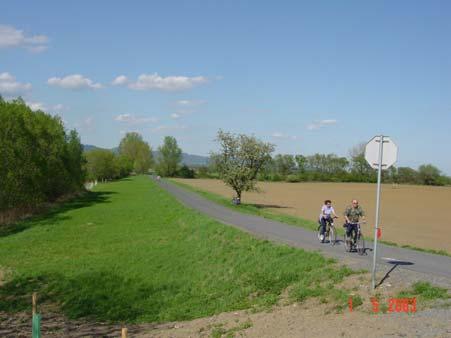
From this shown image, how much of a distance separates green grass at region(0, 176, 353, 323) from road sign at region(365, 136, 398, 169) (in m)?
3.34

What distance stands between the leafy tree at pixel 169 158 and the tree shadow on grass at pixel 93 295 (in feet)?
506

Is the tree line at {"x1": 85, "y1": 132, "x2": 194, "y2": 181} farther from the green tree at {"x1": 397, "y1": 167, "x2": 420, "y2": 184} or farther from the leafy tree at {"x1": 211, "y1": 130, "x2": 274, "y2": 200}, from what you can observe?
the leafy tree at {"x1": 211, "y1": 130, "x2": 274, "y2": 200}

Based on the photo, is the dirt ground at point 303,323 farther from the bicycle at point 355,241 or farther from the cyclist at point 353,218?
the cyclist at point 353,218

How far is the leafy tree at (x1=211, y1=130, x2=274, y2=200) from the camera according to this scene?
135 feet

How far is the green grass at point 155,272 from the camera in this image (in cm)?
1318

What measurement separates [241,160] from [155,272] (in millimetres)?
25430

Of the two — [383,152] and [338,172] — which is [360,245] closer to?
[383,152]

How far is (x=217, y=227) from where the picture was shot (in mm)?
23672

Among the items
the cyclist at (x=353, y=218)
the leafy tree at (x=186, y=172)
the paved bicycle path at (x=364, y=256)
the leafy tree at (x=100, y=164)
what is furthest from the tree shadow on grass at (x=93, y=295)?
the leafy tree at (x=186, y=172)

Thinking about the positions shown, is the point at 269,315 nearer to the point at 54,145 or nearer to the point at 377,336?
the point at 377,336

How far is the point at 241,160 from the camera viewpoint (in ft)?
138

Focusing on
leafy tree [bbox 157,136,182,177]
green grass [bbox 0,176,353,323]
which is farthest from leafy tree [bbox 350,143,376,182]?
green grass [bbox 0,176,353,323]

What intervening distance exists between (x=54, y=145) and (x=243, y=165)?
63.2 ft

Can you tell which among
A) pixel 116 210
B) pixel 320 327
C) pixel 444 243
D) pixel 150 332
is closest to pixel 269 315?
pixel 320 327
